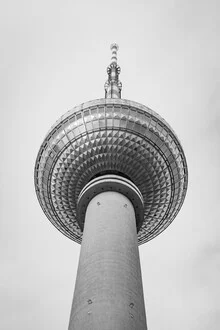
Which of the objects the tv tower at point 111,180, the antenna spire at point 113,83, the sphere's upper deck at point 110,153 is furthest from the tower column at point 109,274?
the antenna spire at point 113,83

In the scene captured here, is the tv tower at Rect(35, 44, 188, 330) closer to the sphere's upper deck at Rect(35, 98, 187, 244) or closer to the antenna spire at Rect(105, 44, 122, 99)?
the sphere's upper deck at Rect(35, 98, 187, 244)

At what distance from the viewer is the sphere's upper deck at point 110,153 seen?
1086 inches

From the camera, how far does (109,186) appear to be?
25.5 meters

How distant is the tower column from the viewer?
1778 centimetres

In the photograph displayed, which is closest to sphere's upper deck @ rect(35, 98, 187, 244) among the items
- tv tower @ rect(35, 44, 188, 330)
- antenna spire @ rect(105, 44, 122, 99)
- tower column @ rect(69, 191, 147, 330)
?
tv tower @ rect(35, 44, 188, 330)

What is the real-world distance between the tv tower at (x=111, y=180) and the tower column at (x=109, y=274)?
0.07 m

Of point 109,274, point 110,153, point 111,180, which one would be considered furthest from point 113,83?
point 109,274

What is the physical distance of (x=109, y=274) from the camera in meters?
19.5

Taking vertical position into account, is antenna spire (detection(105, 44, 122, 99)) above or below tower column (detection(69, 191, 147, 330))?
above

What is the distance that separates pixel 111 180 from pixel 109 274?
7.43 metres

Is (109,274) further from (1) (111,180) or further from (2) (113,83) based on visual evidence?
(2) (113,83)

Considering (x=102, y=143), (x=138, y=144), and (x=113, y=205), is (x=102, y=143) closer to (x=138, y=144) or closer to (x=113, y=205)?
(x=138, y=144)

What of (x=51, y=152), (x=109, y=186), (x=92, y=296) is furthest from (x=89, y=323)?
(x=51, y=152)

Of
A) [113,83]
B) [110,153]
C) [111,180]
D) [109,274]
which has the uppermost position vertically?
[113,83]
